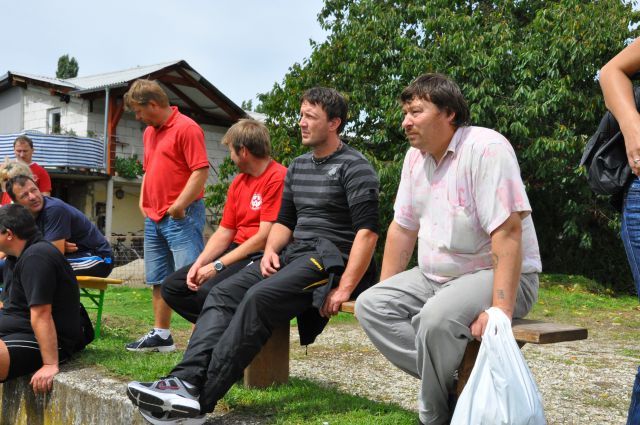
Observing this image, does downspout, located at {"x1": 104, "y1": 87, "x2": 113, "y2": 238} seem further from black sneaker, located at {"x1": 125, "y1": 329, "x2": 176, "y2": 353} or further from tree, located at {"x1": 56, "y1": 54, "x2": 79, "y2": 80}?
tree, located at {"x1": 56, "y1": 54, "x2": 79, "y2": 80}

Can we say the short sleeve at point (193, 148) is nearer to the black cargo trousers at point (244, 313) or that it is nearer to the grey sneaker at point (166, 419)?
the black cargo trousers at point (244, 313)

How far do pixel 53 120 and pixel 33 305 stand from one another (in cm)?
2591

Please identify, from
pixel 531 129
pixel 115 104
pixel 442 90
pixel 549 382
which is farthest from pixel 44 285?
pixel 115 104

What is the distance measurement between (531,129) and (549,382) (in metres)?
10.0

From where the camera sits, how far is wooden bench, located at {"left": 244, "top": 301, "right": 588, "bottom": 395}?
283 cm

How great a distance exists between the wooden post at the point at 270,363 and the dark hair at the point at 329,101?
1.24 meters

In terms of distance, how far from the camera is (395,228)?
350 cm

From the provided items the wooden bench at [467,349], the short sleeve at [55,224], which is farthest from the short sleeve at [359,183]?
the short sleeve at [55,224]

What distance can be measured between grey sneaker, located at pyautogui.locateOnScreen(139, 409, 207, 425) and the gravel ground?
1.33 metres

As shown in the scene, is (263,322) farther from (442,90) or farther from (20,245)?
(20,245)

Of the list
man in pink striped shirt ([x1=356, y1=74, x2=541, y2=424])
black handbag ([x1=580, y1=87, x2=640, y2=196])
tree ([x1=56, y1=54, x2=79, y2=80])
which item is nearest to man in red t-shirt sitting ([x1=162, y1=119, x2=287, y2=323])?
man in pink striped shirt ([x1=356, y1=74, x2=541, y2=424])

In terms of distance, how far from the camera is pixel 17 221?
183 inches

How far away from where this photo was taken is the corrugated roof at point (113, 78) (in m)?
25.9

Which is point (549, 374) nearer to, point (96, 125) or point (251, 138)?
point (251, 138)
